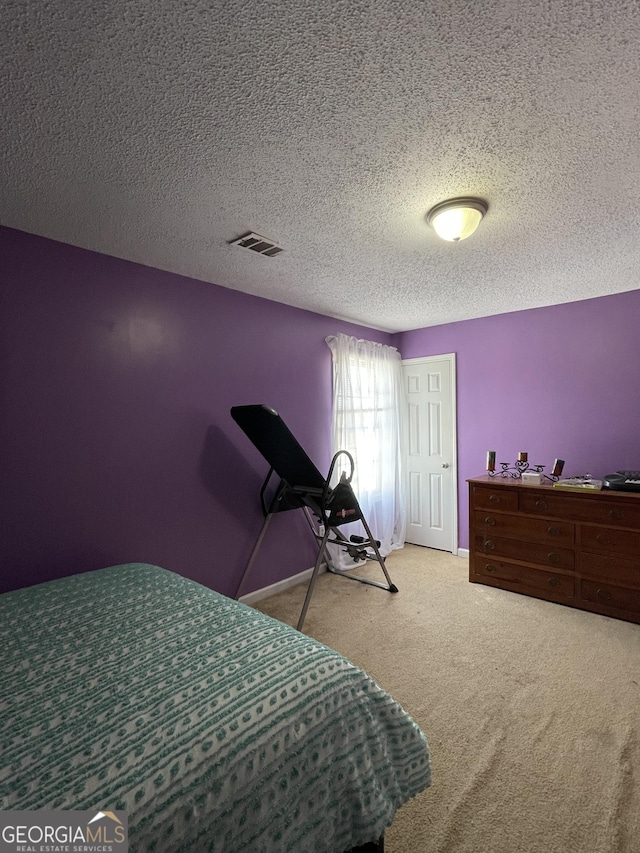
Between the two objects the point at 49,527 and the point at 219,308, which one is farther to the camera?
the point at 219,308

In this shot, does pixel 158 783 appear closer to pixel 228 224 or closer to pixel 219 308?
pixel 228 224

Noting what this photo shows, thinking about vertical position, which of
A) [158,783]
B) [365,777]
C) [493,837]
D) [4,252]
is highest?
[4,252]

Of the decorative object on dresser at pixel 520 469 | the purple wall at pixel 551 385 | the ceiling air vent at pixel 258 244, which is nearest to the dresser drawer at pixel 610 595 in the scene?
the decorative object on dresser at pixel 520 469

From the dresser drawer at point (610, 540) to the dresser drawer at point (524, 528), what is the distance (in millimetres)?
87

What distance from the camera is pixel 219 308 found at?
2877 millimetres

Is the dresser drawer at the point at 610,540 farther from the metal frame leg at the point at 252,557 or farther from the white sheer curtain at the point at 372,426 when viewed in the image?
the metal frame leg at the point at 252,557

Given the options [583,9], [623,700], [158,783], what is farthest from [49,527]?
[623,700]

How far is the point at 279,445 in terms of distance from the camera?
2605 mm

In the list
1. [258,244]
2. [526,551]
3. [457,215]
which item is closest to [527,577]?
[526,551]

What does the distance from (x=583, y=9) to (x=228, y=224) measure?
4.99 feet

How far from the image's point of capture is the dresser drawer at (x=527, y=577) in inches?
115

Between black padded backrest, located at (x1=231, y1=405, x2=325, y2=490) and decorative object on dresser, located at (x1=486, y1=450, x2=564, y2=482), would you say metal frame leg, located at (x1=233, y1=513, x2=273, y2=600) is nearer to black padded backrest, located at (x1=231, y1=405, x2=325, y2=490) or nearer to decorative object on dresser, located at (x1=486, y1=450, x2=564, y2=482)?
black padded backrest, located at (x1=231, y1=405, x2=325, y2=490)

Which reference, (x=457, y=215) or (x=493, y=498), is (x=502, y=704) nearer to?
(x=493, y=498)

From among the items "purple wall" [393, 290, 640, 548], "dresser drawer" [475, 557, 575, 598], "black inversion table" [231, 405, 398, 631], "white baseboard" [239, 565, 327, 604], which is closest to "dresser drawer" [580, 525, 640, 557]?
"dresser drawer" [475, 557, 575, 598]
